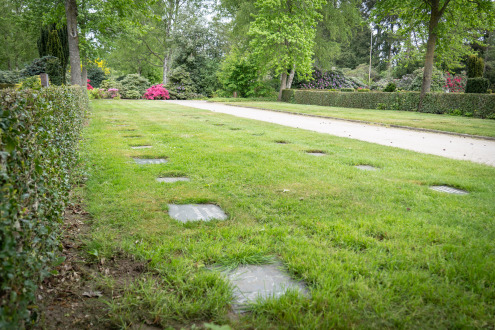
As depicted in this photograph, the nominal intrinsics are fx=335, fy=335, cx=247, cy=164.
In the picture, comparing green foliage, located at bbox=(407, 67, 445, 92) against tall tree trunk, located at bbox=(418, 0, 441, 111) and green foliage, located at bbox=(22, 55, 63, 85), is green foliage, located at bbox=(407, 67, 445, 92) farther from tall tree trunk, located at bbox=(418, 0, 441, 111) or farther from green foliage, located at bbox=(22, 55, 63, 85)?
green foliage, located at bbox=(22, 55, 63, 85)

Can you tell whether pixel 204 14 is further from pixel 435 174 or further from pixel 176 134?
pixel 435 174

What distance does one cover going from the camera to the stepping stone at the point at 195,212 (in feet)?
10.4

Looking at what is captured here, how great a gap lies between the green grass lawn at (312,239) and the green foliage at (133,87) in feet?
85.3

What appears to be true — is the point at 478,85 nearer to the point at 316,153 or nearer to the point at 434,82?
the point at 434,82

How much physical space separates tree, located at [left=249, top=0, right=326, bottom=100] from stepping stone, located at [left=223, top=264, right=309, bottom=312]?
2388 centimetres

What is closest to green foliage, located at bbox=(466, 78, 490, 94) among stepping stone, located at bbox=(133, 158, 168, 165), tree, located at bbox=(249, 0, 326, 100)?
tree, located at bbox=(249, 0, 326, 100)

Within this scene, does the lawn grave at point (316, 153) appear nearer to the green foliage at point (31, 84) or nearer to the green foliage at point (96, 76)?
the green foliage at point (31, 84)

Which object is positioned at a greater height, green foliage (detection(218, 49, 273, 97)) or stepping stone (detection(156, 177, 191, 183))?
green foliage (detection(218, 49, 273, 97))

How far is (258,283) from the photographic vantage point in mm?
2168

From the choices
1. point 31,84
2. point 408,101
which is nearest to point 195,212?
point 31,84

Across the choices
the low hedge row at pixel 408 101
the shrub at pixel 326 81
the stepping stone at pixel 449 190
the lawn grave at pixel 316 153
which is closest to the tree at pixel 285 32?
the low hedge row at pixel 408 101

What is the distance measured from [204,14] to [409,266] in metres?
41.6

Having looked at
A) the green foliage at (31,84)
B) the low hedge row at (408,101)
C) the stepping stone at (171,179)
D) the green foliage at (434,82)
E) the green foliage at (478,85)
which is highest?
the green foliage at (434,82)

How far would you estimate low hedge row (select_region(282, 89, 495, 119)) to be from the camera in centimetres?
1529
